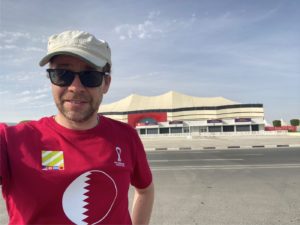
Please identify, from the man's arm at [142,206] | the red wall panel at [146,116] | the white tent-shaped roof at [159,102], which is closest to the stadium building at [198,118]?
the red wall panel at [146,116]

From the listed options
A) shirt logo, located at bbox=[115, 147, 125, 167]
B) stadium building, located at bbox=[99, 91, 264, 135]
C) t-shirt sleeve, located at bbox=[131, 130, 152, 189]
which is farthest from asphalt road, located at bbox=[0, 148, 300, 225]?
stadium building, located at bbox=[99, 91, 264, 135]

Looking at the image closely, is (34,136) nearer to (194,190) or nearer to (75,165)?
(75,165)

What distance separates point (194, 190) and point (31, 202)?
6102mm

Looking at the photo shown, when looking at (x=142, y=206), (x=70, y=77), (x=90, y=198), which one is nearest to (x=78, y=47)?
(x=70, y=77)

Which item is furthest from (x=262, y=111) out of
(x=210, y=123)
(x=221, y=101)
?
(x=221, y=101)

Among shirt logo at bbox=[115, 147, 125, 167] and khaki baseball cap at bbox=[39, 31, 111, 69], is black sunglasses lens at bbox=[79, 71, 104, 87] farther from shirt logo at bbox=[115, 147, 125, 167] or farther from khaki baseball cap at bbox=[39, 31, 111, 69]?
shirt logo at bbox=[115, 147, 125, 167]

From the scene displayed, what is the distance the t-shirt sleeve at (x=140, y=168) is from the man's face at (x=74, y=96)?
36 centimetres

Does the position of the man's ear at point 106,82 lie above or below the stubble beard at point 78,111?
above

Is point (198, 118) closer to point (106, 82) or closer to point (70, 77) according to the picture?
point (106, 82)

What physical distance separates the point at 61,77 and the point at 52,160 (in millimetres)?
421

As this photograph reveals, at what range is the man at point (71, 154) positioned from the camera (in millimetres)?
1323

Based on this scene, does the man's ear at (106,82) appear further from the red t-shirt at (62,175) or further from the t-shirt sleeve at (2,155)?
the t-shirt sleeve at (2,155)

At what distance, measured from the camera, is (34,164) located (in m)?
1.34

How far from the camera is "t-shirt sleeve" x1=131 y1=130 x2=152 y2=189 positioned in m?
1.77
